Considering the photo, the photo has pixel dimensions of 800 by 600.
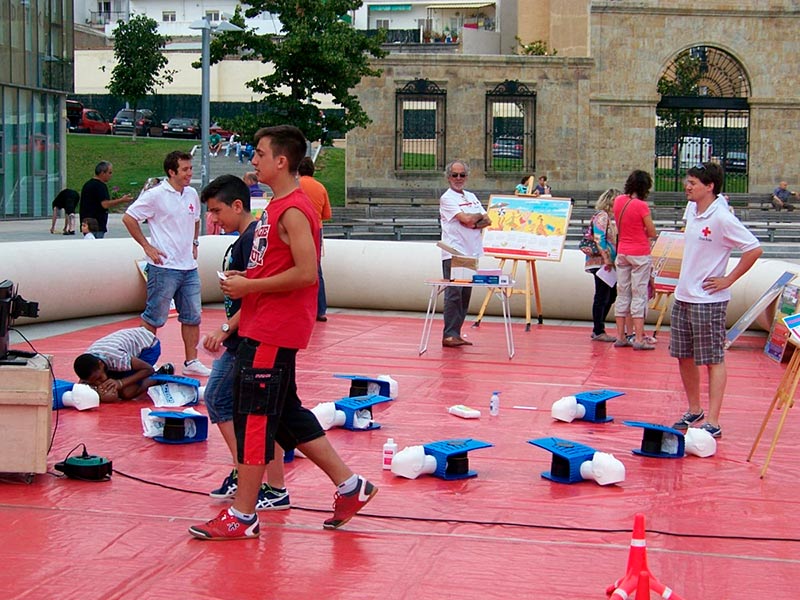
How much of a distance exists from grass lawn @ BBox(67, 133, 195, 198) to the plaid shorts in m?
32.4

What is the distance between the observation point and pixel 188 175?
30.6 feet

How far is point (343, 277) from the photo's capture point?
1546 cm

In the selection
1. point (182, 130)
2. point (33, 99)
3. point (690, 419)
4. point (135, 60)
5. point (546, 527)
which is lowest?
point (546, 527)

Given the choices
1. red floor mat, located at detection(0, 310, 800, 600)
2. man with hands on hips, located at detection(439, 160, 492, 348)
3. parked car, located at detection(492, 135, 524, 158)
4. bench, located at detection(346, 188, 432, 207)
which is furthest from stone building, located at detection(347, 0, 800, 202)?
red floor mat, located at detection(0, 310, 800, 600)

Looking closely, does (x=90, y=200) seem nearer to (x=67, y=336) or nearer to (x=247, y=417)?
(x=67, y=336)

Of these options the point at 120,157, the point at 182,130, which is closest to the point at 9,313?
the point at 120,157

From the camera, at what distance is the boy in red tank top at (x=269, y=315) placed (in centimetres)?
525

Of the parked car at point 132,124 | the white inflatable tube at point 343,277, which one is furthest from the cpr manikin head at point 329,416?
the parked car at point 132,124

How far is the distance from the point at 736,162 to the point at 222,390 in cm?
3584

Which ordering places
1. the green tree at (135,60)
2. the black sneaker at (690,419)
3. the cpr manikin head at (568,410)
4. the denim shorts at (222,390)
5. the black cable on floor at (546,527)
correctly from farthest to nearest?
the green tree at (135,60)
the cpr manikin head at (568,410)
the black sneaker at (690,419)
the denim shorts at (222,390)
the black cable on floor at (546,527)

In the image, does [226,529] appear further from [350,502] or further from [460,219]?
[460,219]

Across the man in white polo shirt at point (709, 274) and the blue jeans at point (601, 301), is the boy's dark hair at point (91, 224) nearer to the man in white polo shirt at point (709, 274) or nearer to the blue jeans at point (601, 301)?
the blue jeans at point (601, 301)

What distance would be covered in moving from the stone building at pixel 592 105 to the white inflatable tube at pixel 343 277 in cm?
2156

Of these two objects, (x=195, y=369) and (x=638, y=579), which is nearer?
(x=638, y=579)
